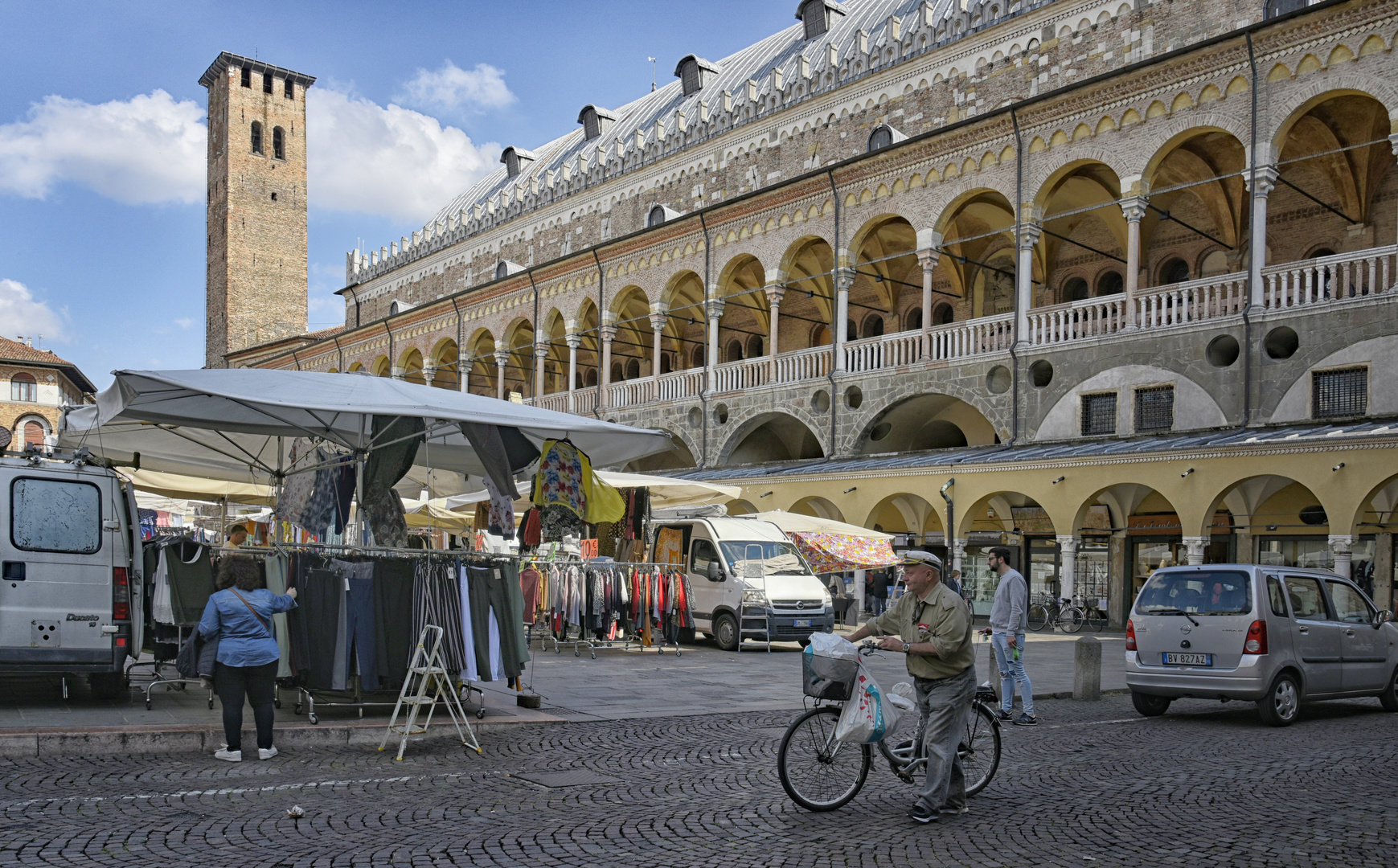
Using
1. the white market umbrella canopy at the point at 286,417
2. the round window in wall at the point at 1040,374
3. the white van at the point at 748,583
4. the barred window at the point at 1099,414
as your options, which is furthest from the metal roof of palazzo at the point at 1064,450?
the white market umbrella canopy at the point at 286,417

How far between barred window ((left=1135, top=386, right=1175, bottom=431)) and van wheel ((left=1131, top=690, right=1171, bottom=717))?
36.0ft

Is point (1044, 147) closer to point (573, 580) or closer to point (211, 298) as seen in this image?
point (573, 580)

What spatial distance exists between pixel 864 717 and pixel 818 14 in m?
33.1

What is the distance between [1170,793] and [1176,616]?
158 inches

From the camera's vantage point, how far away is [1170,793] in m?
7.19

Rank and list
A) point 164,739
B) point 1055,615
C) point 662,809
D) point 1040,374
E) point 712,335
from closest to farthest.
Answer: point 662,809 → point 164,739 → point 1040,374 → point 1055,615 → point 712,335

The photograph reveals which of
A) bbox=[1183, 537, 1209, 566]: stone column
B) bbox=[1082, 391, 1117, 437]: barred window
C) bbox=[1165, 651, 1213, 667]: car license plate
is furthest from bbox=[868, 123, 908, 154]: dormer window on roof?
bbox=[1165, 651, 1213, 667]: car license plate

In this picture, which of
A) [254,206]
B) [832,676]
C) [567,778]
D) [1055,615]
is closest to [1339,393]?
[1055,615]

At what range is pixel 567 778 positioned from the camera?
747 cm

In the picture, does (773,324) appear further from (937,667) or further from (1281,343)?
(937,667)

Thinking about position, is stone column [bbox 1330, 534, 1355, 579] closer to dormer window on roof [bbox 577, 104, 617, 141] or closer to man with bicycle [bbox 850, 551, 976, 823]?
man with bicycle [bbox 850, 551, 976, 823]

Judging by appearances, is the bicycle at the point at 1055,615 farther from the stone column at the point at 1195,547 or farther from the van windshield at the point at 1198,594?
the van windshield at the point at 1198,594

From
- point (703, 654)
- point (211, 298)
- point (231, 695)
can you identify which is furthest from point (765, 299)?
point (211, 298)

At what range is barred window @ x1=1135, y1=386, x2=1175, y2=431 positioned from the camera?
70.2 ft
